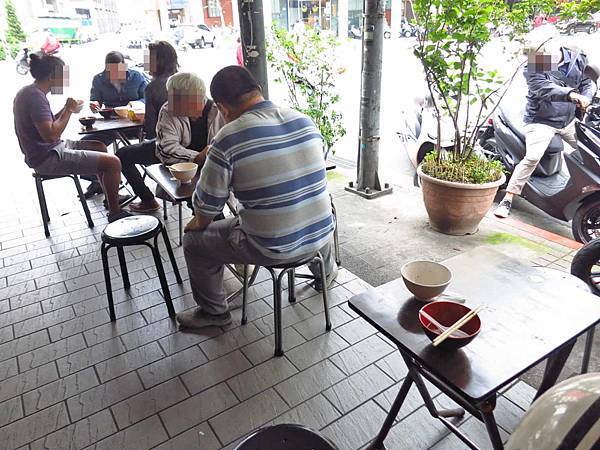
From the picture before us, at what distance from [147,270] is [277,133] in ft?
6.08

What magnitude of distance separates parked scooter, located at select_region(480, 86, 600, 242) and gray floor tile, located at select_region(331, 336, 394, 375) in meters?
2.23

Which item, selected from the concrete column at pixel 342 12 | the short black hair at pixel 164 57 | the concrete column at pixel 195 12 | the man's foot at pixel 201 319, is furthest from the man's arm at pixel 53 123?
the concrete column at pixel 195 12

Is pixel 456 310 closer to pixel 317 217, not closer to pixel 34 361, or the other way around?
pixel 317 217

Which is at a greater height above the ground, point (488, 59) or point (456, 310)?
point (488, 59)

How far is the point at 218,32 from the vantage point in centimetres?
2012

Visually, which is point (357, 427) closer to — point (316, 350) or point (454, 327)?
point (316, 350)

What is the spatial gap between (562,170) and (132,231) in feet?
13.0

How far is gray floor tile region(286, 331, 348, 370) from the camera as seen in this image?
7.58 feet

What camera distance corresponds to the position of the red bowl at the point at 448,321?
1.25m

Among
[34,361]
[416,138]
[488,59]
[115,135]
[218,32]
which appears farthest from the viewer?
[218,32]

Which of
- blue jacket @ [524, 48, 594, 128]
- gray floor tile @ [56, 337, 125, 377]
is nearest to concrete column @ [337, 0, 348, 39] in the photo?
blue jacket @ [524, 48, 594, 128]

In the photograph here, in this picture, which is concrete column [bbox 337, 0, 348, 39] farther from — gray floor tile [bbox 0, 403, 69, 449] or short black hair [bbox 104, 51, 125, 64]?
gray floor tile [bbox 0, 403, 69, 449]

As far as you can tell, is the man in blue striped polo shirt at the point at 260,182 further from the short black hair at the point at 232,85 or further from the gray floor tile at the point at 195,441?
the gray floor tile at the point at 195,441

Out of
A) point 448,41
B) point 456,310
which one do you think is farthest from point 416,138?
point 456,310
